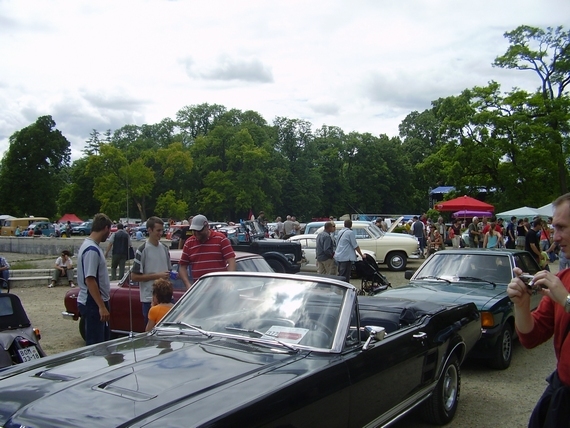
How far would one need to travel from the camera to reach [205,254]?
6953 mm

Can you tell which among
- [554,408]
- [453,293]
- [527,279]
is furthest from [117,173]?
[554,408]

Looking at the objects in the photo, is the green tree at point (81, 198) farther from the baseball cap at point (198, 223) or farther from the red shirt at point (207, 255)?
the baseball cap at point (198, 223)

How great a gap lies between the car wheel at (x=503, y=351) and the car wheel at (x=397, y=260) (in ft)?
41.5

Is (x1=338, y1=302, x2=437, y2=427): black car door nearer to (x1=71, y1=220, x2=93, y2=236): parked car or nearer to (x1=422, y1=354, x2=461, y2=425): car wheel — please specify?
(x1=422, y1=354, x2=461, y2=425): car wheel

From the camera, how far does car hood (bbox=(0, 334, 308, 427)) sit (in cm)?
266

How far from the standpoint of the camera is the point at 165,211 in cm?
5978

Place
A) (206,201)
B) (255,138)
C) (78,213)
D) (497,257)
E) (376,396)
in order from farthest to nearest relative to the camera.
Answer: (78,213)
(255,138)
(206,201)
(497,257)
(376,396)

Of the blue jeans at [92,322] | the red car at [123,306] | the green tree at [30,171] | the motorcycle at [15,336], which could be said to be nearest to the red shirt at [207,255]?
the red car at [123,306]

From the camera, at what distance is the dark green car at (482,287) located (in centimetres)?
675

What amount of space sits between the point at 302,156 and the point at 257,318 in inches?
2626

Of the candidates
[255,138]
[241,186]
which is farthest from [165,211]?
[255,138]

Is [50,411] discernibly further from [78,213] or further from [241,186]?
[78,213]

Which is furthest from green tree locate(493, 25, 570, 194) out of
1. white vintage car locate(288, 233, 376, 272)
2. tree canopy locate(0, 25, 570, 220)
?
white vintage car locate(288, 233, 376, 272)

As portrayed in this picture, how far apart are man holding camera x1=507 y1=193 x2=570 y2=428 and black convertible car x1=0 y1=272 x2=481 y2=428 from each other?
1.25m
